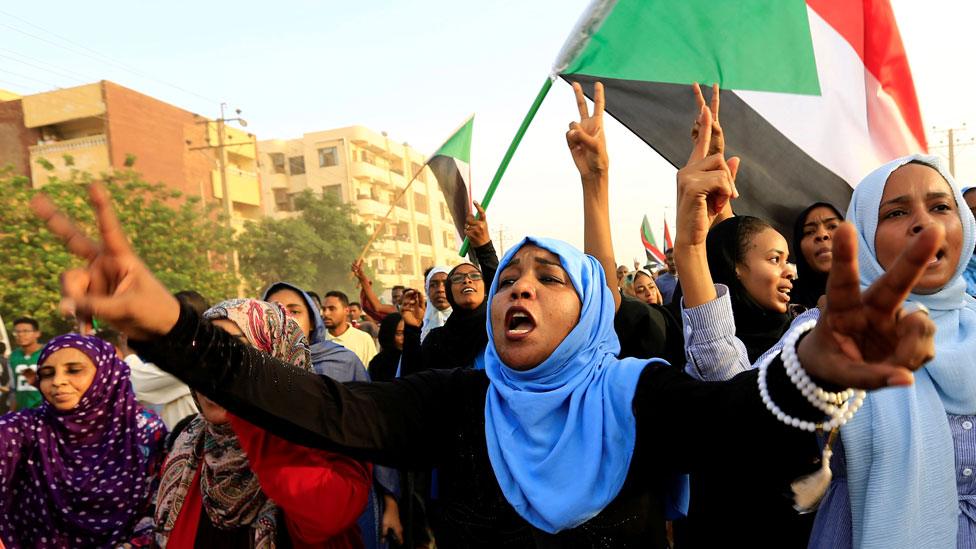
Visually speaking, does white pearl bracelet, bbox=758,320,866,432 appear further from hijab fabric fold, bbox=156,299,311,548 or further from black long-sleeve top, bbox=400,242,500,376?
black long-sleeve top, bbox=400,242,500,376

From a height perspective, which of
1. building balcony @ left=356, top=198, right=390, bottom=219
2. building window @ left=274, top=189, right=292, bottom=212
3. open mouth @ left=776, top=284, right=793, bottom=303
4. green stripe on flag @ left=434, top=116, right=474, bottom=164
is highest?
building window @ left=274, top=189, right=292, bottom=212

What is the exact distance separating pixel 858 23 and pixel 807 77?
43 cm

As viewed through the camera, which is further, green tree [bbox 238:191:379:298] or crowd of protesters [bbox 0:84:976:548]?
green tree [bbox 238:191:379:298]

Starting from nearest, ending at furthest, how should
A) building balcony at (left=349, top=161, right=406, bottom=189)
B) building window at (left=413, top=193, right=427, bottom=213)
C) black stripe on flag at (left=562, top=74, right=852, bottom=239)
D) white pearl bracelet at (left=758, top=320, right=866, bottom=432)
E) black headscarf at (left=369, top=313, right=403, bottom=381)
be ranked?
white pearl bracelet at (left=758, top=320, right=866, bottom=432)
black stripe on flag at (left=562, top=74, right=852, bottom=239)
black headscarf at (left=369, top=313, right=403, bottom=381)
building balcony at (left=349, top=161, right=406, bottom=189)
building window at (left=413, top=193, right=427, bottom=213)

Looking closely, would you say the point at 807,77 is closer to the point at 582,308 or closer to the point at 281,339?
the point at 582,308

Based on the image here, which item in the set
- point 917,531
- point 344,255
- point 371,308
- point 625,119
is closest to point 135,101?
point 344,255

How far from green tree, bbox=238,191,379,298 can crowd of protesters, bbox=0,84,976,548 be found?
2927 cm

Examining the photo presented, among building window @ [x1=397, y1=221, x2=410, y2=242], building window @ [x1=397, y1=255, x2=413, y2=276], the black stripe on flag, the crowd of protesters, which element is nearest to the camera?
the crowd of protesters

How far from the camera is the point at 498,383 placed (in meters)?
1.80

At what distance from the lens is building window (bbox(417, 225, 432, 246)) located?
6050 cm

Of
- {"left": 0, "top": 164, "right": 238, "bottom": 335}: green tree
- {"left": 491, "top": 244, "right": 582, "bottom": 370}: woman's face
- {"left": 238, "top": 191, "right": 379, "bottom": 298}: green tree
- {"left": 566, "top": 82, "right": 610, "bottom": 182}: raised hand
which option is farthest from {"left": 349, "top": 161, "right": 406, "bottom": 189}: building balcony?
{"left": 491, "top": 244, "right": 582, "bottom": 370}: woman's face

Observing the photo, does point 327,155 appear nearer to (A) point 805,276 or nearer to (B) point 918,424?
(A) point 805,276

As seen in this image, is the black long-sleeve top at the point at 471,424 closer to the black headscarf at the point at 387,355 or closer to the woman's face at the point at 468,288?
the woman's face at the point at 468,288

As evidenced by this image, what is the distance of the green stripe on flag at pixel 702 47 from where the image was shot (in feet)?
11.1
